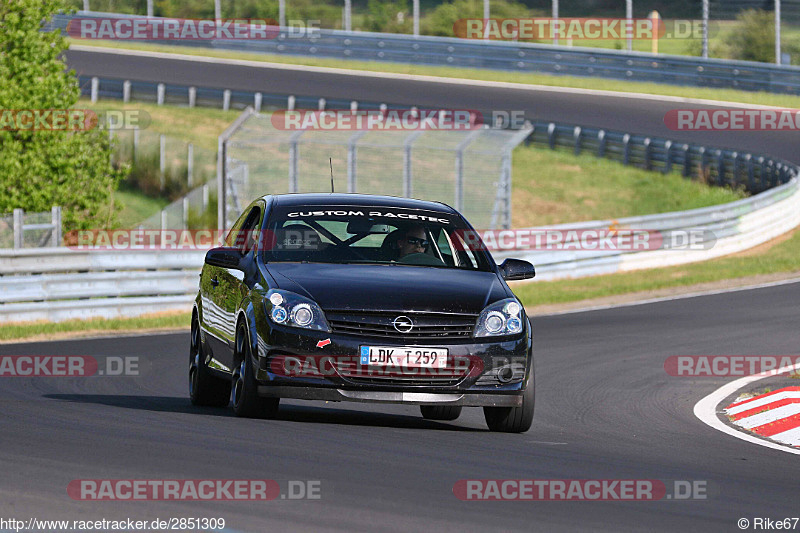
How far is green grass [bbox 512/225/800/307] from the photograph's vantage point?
2381 cm

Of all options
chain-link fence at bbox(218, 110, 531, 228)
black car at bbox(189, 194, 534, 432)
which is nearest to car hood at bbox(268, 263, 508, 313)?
black car at bbox(189, 194, 534, 432)

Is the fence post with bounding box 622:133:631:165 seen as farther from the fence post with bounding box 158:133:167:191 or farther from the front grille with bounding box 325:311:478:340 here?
the front grille with bounding box 325:311:478:340

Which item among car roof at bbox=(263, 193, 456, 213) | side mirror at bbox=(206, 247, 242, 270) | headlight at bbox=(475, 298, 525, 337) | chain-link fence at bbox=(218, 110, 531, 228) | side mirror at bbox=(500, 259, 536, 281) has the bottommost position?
chain-link fence at bbox=(218, 110, 531, 228)

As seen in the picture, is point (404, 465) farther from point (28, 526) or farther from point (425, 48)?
point (425, 48)

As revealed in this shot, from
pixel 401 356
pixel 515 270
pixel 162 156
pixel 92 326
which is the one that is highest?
pixel 515 270

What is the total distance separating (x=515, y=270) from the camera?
33.8ft

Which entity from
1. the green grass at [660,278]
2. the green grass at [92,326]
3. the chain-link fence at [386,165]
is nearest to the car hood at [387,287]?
the green grass at [92,326]

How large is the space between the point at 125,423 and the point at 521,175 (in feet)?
102

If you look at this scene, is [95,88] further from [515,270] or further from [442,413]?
[515,270]

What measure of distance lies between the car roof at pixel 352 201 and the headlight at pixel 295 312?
1.52 m

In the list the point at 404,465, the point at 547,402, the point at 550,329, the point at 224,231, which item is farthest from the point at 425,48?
the point at 404,465

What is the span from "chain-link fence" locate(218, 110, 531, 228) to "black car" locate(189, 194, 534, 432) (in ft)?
53.5

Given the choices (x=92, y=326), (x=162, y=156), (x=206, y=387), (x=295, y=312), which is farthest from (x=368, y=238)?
(x=162, y=156)

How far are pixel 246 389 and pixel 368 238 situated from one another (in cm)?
154
